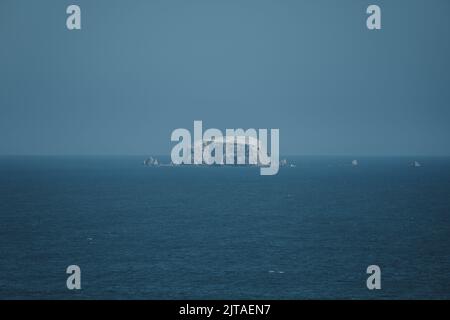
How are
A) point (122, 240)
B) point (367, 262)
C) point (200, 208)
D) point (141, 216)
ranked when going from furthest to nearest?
point (200, 208) < point (141, 216) < point (122, 240) < point (367, 262)

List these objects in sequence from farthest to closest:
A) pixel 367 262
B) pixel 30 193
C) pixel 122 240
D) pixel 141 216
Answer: pixel 30 193 → pixel 141 216 → pixel 122 240 → pixel 367 262

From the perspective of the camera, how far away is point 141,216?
117 m

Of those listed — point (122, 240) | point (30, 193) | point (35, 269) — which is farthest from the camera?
point (30, 193)

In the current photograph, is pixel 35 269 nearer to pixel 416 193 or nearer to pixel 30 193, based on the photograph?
pixel 30 193

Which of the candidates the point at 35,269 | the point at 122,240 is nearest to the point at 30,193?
the point at 122,240
